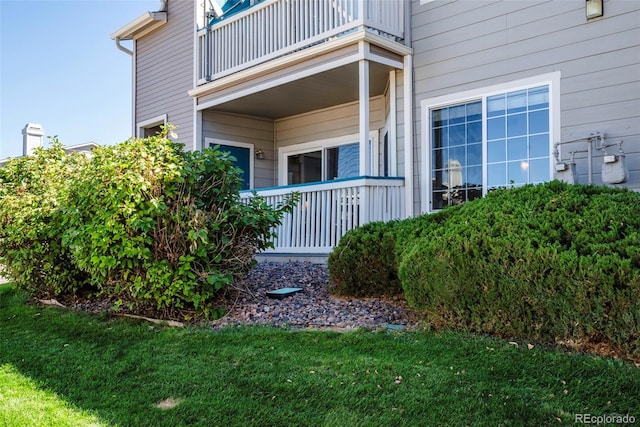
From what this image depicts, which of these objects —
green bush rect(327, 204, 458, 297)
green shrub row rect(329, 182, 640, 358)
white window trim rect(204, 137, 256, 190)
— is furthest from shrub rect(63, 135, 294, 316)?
white window trim rect(204, 137, 256, 190)

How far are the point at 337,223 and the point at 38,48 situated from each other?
15.4m

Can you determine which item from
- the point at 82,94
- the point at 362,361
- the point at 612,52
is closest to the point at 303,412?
the point at 362,361

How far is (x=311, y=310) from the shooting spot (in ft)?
15.3

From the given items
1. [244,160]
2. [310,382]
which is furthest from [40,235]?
[244,160]

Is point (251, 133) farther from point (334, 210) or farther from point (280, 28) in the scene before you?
point (334, 210)

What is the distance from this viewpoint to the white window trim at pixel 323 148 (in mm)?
8734

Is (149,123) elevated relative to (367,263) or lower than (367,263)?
elevated

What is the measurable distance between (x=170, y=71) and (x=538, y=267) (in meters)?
9.70

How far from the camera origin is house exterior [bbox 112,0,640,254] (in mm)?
5594

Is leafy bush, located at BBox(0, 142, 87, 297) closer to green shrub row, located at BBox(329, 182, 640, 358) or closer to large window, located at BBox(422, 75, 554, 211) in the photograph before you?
green shrub row, located at BBox(329, 182, 640, 358)

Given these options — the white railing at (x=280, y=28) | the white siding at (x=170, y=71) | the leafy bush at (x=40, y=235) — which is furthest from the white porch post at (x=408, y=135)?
the white siding at (x=170, y=71)

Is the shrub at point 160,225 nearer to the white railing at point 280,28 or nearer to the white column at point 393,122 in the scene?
the white column at point 393,122

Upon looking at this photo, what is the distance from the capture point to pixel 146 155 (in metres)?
4.63

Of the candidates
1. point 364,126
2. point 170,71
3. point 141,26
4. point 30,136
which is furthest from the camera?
point 30,136
